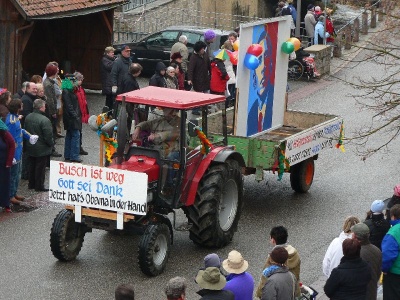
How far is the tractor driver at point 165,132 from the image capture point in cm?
1434

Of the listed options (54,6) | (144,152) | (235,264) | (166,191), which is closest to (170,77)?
(54,6)

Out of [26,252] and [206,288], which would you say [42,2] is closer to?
[26,252]

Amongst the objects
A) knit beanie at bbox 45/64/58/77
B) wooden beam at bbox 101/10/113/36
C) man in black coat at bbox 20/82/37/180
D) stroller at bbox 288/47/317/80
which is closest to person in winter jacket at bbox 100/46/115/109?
wooden beam at bbox 101/10/113/36

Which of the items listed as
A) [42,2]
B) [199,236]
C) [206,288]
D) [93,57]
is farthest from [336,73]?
[206,288]

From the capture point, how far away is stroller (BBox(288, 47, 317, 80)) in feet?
98.5

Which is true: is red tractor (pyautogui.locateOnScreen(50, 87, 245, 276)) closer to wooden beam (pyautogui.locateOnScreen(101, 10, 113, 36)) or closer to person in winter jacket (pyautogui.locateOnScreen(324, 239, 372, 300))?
person in winter jacket (pyautogui.locateOnScreen(324, 239, 372, 300))

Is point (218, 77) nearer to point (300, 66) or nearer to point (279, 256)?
point (300, 66)

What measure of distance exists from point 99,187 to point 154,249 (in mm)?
1074

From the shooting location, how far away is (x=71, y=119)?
63.1ft

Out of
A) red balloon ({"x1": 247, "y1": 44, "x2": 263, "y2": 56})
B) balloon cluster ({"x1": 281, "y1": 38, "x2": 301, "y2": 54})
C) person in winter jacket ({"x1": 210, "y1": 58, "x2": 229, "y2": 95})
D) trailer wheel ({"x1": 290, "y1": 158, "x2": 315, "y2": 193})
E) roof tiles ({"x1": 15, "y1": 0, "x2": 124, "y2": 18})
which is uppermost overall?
red balloon ({"x1": 247, "y1": 44, "x2": 263, "y2": 56})

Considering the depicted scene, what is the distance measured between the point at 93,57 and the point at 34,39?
157 cm

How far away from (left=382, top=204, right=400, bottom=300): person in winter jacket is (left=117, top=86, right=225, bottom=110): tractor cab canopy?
353 centimetres

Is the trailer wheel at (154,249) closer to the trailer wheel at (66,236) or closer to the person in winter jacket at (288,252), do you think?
the trailer wheel at (66,236)

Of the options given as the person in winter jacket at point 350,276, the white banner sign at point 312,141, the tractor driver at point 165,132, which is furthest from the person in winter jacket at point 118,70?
the person in winter jacket at point 350,276
